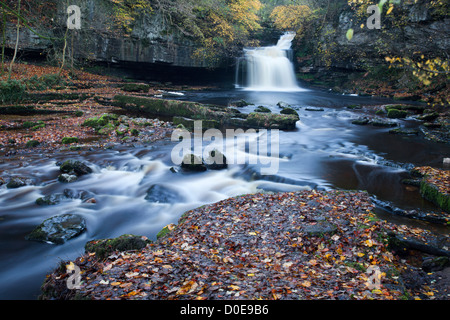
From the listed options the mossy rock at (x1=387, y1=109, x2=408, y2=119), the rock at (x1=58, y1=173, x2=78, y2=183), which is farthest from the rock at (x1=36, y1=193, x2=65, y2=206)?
the mossy rock at (x1=387, y1=109, x2=408, y2=119)

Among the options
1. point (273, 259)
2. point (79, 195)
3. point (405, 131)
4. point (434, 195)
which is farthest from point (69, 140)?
point (405, 131)

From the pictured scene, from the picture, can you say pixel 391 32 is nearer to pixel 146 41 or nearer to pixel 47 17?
pixel 146 41

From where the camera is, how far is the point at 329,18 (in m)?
27.0

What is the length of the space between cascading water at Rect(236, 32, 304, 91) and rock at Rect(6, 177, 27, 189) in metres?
23.3

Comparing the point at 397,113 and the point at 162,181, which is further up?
the point at 397,113

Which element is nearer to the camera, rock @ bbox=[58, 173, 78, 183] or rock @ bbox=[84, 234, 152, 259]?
rock @ bbox=[84, 234, 152, 259]

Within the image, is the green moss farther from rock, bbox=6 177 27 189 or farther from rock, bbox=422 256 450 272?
rock, bbox=6 177 27 189

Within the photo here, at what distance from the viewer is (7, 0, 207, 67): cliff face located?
21.7 m

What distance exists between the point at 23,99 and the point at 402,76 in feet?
88.7

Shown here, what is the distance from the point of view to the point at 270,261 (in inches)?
150

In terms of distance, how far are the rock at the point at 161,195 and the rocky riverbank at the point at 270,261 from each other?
1.89 m

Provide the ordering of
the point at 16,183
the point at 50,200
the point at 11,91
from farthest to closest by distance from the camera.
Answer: the point at 11,91 → the point at 16,183 → the point at 50,200

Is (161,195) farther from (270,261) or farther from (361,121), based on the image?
(361,121)

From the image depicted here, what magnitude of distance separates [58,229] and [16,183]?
9.29 ft
